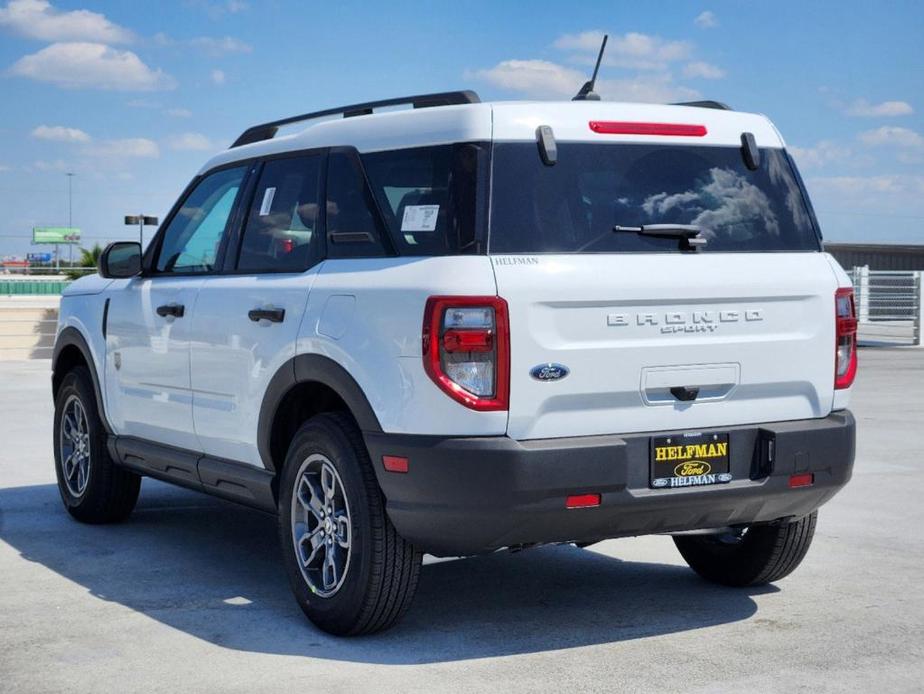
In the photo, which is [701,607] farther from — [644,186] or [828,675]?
[644,186]

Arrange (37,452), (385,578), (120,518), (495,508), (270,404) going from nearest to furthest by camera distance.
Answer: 1. (495,508)
2. (385,578)
3. (270,404)
4. (120,518)
5. (37,452)

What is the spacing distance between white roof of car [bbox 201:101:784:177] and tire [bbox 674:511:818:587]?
5.30 feet

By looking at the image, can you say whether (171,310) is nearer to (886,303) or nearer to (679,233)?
(679,233)

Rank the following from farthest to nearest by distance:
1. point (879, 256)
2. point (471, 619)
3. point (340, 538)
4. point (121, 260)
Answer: point (879, 256)
point (121, 260)
point (471, 619)
point (340, 538)

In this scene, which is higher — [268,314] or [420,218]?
[420,218]

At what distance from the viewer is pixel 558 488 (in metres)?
5.01

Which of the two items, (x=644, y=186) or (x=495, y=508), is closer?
(x=495, y=508)

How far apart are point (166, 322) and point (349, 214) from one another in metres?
1.65

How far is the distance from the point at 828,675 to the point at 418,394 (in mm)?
1716

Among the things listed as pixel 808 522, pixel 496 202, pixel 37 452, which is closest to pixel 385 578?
pixel 496 202

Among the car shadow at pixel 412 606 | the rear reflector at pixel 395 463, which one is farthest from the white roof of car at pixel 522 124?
the car shadow at pixel 412 606

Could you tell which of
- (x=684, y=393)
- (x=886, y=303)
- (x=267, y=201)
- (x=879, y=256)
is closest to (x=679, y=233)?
(x=684, y=393)

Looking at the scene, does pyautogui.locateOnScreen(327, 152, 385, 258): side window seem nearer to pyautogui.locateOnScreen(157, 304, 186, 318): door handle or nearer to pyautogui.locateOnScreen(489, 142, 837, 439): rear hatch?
pyautogui.locateOnScreen(489, 142, 837, 439): rear hatch

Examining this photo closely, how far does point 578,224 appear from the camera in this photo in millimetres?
5250
